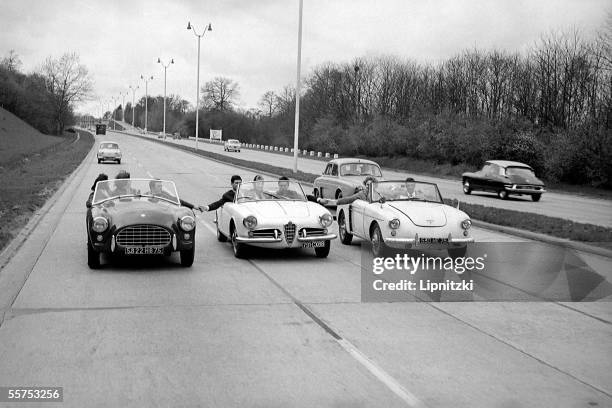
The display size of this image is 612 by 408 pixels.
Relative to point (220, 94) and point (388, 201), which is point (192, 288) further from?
point (220, 94)

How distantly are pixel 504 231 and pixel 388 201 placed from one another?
5.21m

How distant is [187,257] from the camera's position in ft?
35.1

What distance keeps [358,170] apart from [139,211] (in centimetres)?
1153

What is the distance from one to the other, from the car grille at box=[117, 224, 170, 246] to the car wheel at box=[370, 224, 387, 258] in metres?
3.54

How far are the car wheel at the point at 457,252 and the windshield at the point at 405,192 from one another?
0.99 metres

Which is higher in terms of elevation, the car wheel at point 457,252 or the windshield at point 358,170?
the windshield at point 358,170

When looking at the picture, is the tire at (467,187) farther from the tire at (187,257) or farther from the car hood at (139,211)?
the tire at (187,257)

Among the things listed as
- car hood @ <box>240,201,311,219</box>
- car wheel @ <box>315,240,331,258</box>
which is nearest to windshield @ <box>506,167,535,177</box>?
car hood @ <box>240,201,311,219</box>

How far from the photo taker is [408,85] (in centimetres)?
7950

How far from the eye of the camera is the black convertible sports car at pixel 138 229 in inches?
400

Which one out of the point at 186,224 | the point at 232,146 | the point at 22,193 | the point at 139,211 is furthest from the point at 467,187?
the point at 232,146

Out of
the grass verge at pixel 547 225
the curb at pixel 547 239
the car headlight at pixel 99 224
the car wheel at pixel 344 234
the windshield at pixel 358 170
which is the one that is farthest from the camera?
the windshield at pixel 358 170

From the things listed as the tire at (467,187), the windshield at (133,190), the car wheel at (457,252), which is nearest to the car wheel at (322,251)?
the car wheel at (457,252)

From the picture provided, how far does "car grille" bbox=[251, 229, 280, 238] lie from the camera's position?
11.4 meters
